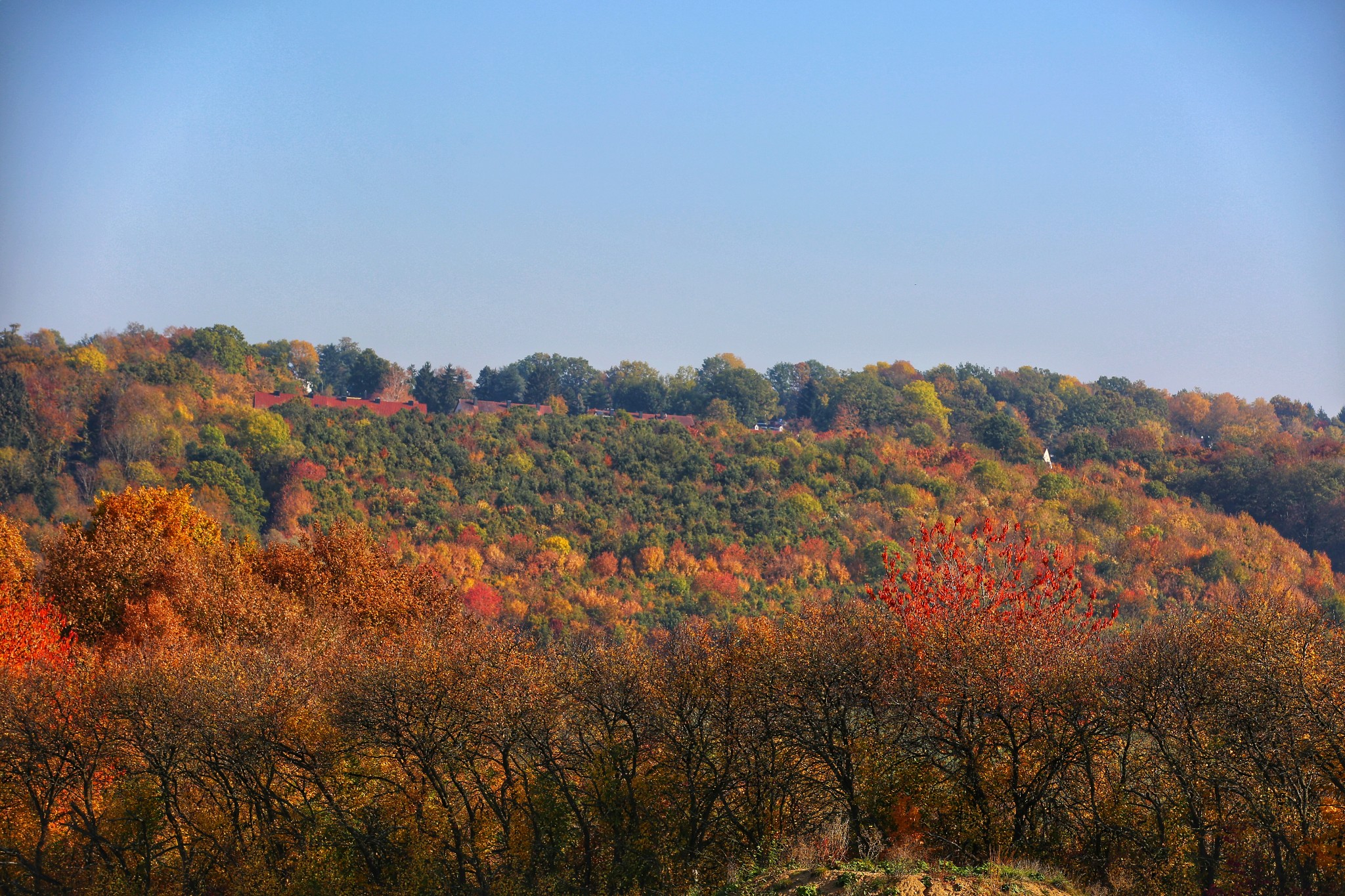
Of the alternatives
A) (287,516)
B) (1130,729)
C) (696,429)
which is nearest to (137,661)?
(1130,729)

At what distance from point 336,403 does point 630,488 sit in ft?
86.4

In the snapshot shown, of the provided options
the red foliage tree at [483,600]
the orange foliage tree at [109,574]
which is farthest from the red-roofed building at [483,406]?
the orange foliage tree at [109,574]

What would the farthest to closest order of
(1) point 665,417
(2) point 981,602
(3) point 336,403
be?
(1) point 665,417 < (3) point 336,403 < (2) point 981,602

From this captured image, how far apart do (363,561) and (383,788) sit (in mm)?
15207

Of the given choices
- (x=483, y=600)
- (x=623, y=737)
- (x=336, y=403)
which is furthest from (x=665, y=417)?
(x=623, y=737)

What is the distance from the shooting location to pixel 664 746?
2414 centimetres

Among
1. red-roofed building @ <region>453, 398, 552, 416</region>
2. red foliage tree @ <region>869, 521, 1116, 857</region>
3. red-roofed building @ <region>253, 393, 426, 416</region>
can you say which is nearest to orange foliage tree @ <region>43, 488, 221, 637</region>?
red foliage tree @ <region>869, 521, 1116, 857</region>

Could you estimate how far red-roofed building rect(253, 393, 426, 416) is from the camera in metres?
83.9

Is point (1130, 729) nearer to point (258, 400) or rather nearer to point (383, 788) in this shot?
point (383, 788)

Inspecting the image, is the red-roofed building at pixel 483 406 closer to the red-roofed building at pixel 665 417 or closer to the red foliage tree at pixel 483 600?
the red-roofed building at pixel 665 417

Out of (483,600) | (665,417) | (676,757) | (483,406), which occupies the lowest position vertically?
(483,600)

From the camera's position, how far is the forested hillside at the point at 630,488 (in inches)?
2594

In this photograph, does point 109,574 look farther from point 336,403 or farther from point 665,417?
point 665,417

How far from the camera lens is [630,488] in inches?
3142
